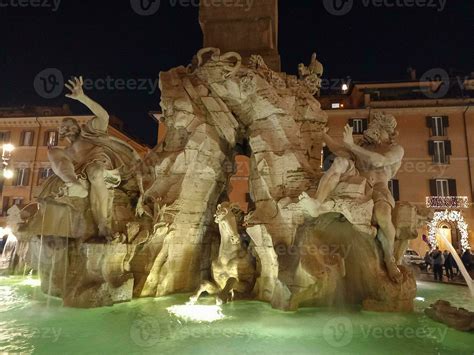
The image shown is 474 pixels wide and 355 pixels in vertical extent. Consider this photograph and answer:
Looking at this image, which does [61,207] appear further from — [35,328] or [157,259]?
[35,328]

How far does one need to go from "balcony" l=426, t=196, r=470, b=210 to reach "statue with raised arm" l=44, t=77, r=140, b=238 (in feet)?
64.9

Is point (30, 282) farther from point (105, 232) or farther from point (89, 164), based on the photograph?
point (89, 164)

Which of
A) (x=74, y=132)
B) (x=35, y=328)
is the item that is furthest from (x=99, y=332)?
(x=74, y=132)

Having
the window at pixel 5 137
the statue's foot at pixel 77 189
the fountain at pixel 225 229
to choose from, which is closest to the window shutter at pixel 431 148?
the fountain at pixel 225 229

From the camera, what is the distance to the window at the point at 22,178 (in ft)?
80.4

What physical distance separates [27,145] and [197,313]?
24047 millimetres

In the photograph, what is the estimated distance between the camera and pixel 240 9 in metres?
8.94

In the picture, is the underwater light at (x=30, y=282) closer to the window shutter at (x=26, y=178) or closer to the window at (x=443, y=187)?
the window shutter at (x=26, y=178)

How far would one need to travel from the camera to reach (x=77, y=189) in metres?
6.33

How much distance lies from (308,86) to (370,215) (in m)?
3.30

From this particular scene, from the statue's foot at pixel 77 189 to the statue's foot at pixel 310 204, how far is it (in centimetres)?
366

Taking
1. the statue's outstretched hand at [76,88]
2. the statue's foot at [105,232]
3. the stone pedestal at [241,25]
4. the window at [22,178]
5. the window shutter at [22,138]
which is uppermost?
the window shutter at [22,138]

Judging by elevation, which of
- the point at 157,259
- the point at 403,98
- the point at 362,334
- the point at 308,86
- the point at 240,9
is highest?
the point at 403,98

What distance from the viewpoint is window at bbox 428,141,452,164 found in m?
22.3
